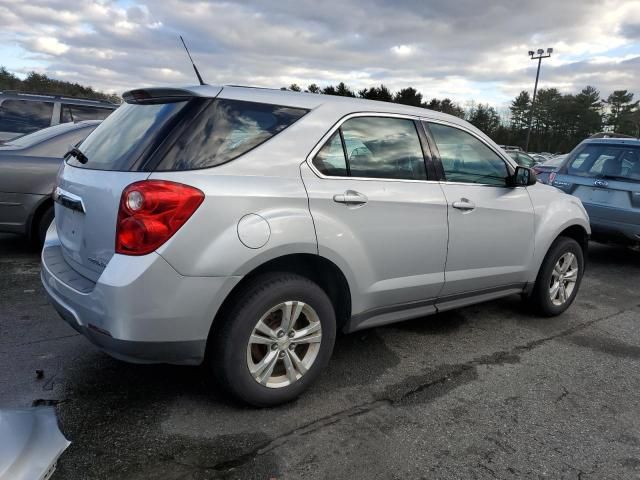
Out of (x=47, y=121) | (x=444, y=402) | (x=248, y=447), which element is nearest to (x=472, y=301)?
(x=444, y=402)

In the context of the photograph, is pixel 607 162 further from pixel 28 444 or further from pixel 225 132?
pixel 28 444

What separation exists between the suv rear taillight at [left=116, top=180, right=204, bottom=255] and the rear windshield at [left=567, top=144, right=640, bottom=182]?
20.1 feet

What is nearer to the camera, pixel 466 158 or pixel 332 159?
pixel 332 159

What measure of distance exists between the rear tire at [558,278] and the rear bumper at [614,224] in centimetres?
201

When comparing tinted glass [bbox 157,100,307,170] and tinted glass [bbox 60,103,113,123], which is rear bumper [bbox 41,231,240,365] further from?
tinted glass [bbox 60,103,113,123]

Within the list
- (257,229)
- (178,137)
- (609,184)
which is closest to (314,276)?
(257,229)

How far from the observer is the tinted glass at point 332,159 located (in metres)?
2.95

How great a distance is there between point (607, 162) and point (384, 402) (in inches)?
218

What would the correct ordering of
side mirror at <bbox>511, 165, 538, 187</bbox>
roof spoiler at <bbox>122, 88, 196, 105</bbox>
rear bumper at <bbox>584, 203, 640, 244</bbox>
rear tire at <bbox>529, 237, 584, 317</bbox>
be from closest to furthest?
roof spoiler at <bbox>122, 88, 196, 105</bbox>, side mirror at <bbox>511, 165, 538, 187</bbox>, rear tire at <bbox>529, 237, 584, 317</bbox>, rear bumper at <bbox>584, 203, 640, 244</bbox>

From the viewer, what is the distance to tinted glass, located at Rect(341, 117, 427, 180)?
123 inches

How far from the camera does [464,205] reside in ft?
11.9

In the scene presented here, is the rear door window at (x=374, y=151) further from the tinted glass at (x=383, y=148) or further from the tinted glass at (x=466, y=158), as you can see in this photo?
the tinted glass at (x=466, y=158)

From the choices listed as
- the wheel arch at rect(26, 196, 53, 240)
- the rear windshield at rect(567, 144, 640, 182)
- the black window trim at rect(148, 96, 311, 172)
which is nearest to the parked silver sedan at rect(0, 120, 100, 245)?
the wheel arch at rect(26, 196, 53, 240)

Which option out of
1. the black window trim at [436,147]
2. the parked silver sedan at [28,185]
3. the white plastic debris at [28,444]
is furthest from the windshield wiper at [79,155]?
the parked silver sedan at [28,185]
